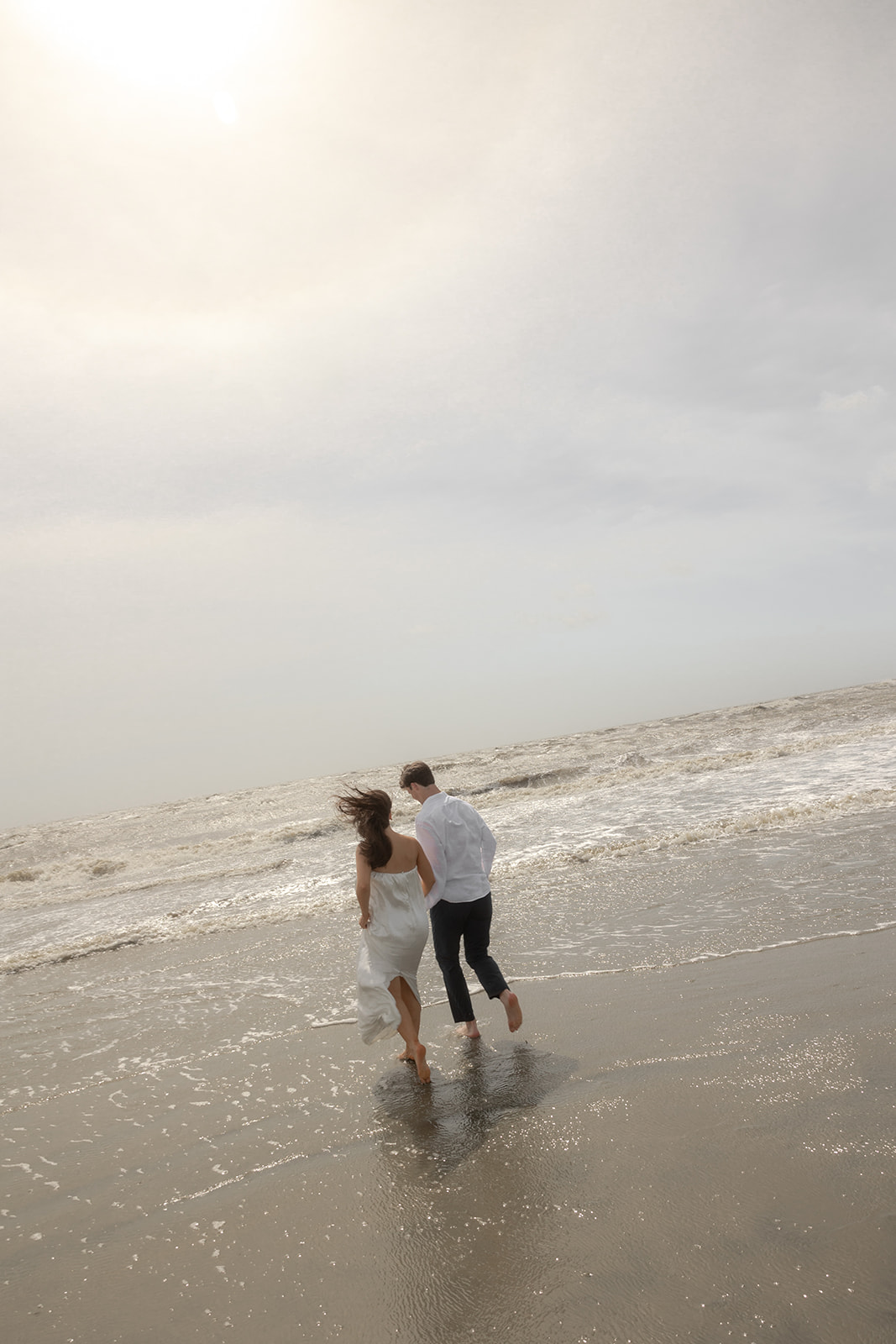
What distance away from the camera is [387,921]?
195 inches

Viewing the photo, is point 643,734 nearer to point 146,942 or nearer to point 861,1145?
point 146,942

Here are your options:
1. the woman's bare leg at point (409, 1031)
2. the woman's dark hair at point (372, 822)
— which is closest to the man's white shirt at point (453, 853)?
the woman's dark hair at point (372, 822)

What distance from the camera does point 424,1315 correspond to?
2682 millimetres

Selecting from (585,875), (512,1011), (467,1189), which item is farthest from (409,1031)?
(585,875)

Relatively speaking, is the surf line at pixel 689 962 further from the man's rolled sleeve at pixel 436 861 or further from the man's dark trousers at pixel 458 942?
the man's rolled sleeve at pixel 436 861

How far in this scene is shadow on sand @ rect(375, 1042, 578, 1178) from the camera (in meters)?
3.83

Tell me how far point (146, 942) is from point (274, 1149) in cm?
720

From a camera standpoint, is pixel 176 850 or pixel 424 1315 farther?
pixel 176 850

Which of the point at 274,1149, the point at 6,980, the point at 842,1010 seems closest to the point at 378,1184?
the point at 274,1149

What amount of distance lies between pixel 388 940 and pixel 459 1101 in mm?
1062

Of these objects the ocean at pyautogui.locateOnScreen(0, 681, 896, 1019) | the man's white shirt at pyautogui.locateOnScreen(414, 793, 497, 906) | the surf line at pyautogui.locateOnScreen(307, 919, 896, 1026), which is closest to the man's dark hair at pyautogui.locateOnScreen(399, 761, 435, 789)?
the man's white shirt at pyautogui.locateOnScreen(414, 793, 497, 906)

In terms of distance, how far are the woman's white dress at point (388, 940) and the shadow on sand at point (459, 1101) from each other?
17.8 inches

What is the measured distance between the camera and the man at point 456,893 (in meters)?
5.18

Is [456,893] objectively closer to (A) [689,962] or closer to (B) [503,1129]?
(B) [503,1129]
